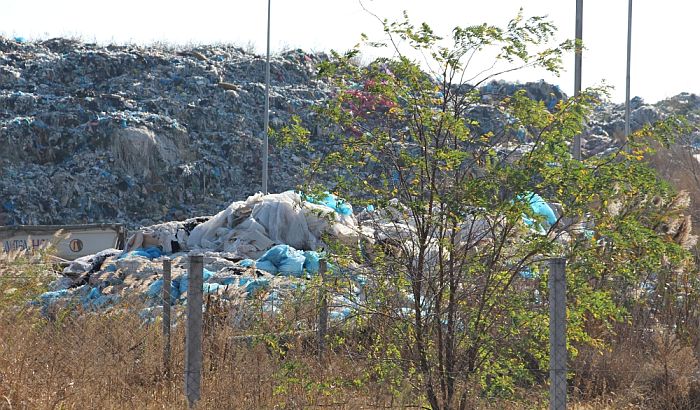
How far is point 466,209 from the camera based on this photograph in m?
5.67

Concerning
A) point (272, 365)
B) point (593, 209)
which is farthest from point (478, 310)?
point (272, 365)

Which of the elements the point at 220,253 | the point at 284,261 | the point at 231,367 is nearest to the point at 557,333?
the point at 231,367

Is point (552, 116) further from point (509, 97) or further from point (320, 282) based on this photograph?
point (320, 282)

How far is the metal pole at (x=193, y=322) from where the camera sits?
6402mm

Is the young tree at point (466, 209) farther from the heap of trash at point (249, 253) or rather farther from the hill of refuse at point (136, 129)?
the hill of refuse at point (136, 129)

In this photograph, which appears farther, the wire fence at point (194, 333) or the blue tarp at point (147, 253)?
the blue tarp at point (147, 253)

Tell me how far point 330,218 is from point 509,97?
4.66 feet

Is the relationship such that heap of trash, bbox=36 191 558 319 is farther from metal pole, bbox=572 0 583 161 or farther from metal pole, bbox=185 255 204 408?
metal pole, bbox=572 0 583 161

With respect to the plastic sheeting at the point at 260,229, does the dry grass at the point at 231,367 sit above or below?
below

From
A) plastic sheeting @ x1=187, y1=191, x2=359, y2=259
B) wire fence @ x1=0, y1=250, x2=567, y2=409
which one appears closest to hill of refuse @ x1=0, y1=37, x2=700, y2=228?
plastic sheeting @ x1=187, y1=191, x2=359, y2=259

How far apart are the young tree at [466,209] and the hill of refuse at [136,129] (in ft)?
76.1

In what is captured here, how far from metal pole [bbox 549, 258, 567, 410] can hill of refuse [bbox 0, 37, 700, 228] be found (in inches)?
946

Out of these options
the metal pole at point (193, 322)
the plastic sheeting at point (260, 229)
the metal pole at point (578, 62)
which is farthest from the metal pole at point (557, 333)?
the plastic sheeting at point (260, 229)

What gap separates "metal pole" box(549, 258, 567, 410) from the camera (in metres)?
5.28
